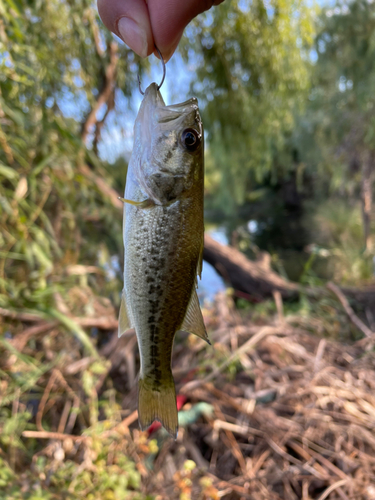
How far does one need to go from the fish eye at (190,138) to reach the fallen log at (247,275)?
436 cm

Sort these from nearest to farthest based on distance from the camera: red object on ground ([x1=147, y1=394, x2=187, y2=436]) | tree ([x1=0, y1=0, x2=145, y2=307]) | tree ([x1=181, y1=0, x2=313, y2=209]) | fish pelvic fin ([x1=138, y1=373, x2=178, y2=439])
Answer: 1. fish pelvic fin ([x1=138, y1=373, x2=178, y2=439])
2. tree ([x1=0, y1=0, x2=145, y2=307])
3. red object on ground ([x1=147, y1=394, x2=187, y2=436])
4. tree ([x1=181, y1=0, x2=313, y2=209])

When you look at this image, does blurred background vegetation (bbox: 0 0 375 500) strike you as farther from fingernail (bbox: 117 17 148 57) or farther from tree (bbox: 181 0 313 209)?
fingernail (bbox: 117 17 148 57)

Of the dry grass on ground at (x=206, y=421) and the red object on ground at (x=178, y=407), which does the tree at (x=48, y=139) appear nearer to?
the dry grass on ground at (x=206, y=421)

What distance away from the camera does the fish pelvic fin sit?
957 mm

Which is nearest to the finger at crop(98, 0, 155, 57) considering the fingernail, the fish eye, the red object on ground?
the fingernail

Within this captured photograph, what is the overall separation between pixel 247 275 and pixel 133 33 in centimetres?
481

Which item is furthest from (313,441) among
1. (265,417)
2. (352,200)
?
(352,200)

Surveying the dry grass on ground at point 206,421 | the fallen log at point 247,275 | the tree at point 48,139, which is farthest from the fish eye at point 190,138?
the fallen log at point 247,275

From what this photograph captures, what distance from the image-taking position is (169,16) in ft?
3.29

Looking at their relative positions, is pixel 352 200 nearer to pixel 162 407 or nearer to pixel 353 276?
pixel 353 276

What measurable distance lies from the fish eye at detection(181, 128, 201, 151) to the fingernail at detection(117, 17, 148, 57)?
286mm

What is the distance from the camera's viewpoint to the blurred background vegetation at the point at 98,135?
2.16 m

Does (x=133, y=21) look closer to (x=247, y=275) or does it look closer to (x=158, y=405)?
(x=158, y=405)

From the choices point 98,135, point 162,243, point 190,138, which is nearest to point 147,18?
point 190,138
